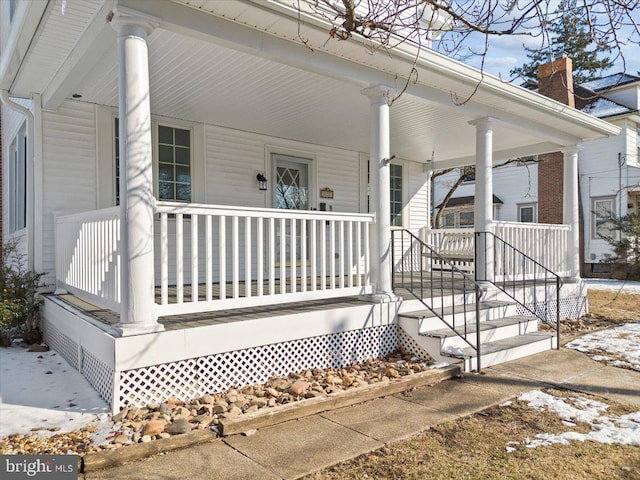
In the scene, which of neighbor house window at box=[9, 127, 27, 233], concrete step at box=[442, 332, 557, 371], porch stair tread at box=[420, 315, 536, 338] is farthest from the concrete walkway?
neighbor house window at box=[9, 127, 27, 233]

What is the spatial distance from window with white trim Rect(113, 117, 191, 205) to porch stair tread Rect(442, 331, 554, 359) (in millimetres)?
4263

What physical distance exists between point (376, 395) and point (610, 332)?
467cm

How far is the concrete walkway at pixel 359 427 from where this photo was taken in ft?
8.56

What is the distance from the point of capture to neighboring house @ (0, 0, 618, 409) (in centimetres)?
351

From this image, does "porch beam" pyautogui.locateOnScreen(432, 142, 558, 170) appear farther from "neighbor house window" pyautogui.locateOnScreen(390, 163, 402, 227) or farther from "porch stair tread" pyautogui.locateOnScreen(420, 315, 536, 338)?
"porch stair tread" pyautogui.locateOnScreen(420, 315, 536, 338)

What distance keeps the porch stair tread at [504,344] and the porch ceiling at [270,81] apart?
2.87m

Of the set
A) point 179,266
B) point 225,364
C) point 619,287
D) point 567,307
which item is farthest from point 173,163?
point 619,287

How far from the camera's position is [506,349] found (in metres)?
4.94

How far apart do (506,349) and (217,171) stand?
471 centimetres

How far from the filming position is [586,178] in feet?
52.8

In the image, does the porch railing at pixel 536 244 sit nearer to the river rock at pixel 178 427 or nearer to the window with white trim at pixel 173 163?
the window with white trim at pixel 173 163

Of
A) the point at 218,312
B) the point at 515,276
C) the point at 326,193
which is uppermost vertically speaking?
the point at 326,193

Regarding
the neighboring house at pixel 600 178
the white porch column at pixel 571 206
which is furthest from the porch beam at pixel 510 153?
the neighboring house at pixel 600 178

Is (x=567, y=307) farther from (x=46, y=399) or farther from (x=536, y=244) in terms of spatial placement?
Answer: (x=46, y=399)
